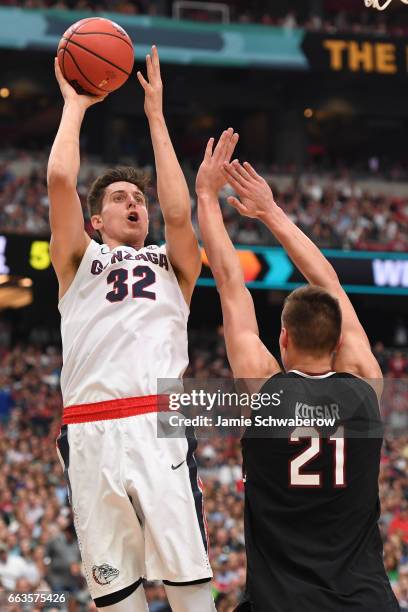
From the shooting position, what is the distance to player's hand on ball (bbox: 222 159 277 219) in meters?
4.50

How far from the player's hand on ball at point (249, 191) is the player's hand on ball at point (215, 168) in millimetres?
55

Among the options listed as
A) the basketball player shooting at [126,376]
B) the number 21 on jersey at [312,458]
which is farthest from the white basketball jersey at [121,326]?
the number 21 on jersey at [312,458]

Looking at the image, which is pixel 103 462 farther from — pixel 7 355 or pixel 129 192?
pixel 7 355

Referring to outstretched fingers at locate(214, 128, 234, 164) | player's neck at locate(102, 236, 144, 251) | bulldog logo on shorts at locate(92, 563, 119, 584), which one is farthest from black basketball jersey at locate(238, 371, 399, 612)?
player's neck at locate(102, 236, 144, 251)

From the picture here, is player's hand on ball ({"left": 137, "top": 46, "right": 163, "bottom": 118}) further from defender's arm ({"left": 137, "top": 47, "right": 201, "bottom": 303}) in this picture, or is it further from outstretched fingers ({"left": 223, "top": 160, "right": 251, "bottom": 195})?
outstretched fingers ({"left": 223, "top": 160, "right": 251, "bottom": 195})

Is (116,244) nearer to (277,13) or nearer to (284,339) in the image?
(284,339)

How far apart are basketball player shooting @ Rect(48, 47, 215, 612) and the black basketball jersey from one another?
0.87 m

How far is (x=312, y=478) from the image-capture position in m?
3.61

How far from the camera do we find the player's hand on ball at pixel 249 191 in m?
4.50

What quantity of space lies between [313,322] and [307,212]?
22464 millimetres

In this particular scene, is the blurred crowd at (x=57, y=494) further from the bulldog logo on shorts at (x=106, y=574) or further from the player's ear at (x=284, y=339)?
the player's ear at (x=284, y=339)

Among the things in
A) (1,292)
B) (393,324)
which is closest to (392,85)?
(393,324)

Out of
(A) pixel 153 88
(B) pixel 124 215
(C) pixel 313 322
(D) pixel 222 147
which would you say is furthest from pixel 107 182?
(C) pixel 313 322

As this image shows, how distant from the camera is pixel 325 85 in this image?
31297 millimetres
